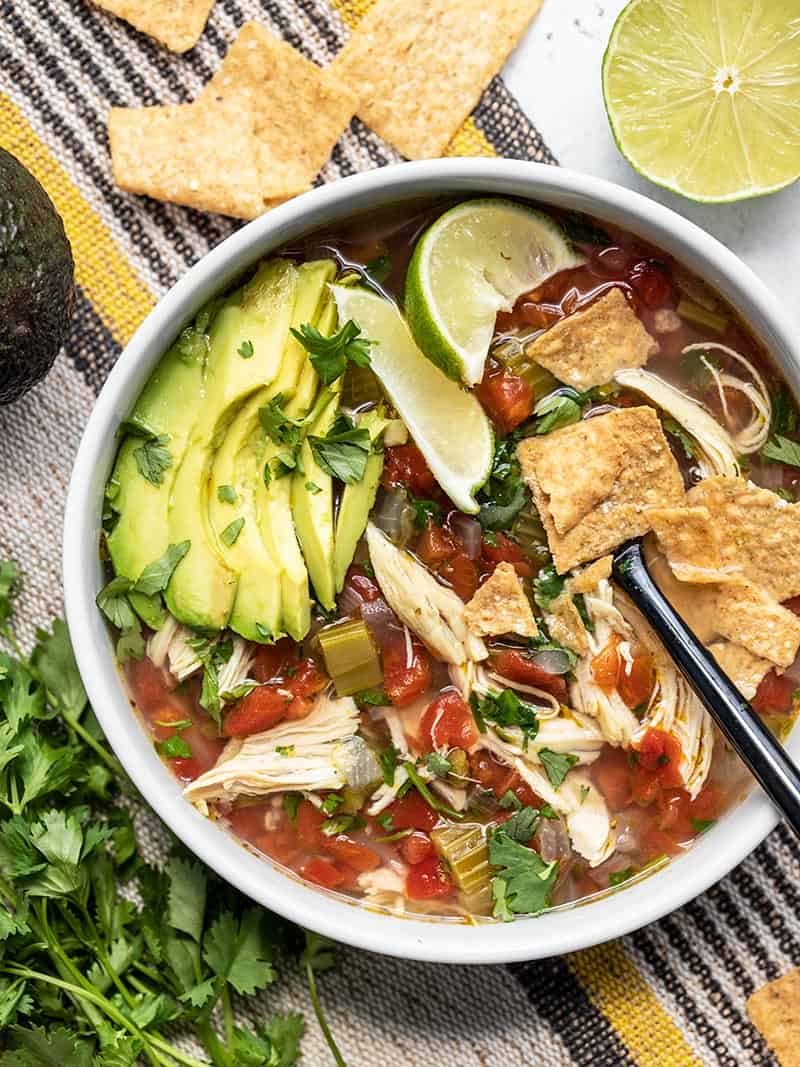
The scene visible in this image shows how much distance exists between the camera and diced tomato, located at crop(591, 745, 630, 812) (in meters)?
2.74

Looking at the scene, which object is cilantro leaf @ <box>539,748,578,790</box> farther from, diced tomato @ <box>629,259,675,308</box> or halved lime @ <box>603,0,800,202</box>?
halved lime @ <box>603,0,800,202</box>

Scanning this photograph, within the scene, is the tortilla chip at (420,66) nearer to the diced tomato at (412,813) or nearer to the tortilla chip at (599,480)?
the tortilla chip at (599,480)

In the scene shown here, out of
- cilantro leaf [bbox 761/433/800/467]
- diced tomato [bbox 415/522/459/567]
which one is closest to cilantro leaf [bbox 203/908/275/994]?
diced tomato [bbox 415/522/459/567]

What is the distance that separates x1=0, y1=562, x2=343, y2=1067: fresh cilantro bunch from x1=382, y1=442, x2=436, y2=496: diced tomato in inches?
35.2

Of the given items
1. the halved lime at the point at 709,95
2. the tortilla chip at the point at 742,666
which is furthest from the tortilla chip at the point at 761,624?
the halved lime at the point at 709,95

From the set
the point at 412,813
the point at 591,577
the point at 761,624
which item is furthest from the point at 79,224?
the point at 761,624

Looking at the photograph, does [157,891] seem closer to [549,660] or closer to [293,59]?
[549,660]

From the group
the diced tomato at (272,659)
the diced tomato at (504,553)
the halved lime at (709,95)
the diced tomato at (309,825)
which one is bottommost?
the diced tomato at (309,825)

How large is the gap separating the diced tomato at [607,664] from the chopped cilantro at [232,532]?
826 mm

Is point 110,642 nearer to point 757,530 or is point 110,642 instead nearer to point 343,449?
point 343,449

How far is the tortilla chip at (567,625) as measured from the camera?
265cm

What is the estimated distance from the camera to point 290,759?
8.78ft

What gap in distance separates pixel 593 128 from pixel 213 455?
4.00 ft

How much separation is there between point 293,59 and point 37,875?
198 centimetres
